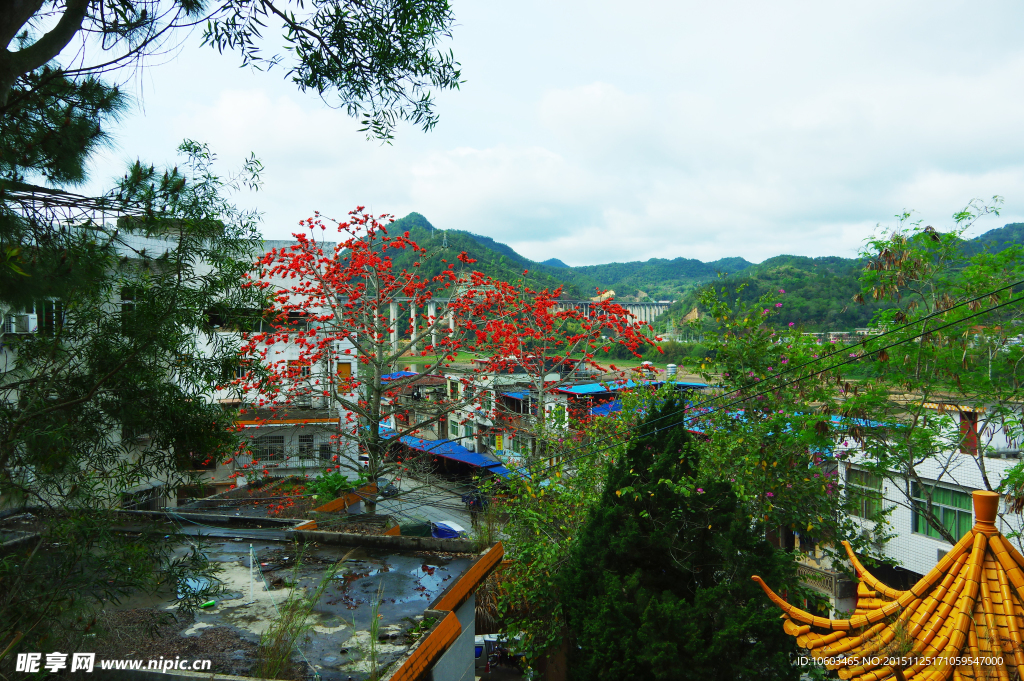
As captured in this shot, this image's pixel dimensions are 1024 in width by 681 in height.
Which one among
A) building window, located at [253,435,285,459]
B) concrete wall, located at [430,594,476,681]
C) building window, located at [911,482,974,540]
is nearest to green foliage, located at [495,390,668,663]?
concrete wall, located at [430,594,476,681]

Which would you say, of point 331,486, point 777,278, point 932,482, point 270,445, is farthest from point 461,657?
point 777,278

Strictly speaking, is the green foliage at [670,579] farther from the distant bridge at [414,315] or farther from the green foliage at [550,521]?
the distant bridge at [414,315]

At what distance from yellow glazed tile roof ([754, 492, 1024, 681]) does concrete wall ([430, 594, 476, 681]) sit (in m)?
3.39

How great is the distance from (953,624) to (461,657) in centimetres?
450

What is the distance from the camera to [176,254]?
4.33m

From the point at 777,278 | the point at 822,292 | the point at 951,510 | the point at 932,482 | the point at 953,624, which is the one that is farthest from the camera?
the point at 777,278

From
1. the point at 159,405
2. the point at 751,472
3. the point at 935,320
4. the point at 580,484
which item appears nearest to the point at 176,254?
the point at 159,405

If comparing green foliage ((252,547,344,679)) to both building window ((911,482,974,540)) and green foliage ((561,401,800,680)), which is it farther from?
building window ((911,482,974,540))

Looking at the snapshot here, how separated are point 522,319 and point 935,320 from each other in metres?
6.73

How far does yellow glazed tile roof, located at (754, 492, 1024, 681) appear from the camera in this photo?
3248 millimetres

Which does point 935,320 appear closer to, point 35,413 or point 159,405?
point 159,405

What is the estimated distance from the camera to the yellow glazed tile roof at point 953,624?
3.25 meters

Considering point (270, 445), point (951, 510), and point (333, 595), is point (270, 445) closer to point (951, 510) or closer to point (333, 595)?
point (333, 595)

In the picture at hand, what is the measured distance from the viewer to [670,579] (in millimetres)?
6594
